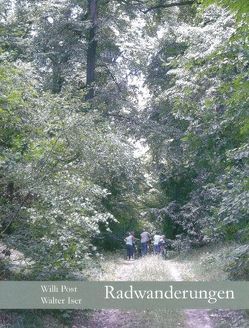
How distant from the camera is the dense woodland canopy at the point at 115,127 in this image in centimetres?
938

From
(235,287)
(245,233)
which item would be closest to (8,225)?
(235,287)

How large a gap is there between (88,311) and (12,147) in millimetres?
3547

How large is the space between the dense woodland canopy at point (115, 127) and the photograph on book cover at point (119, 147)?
43mm

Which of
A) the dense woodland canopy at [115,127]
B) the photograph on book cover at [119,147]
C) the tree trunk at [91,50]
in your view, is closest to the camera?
the photograph on book cover at [119,147]

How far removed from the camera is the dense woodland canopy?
938 cm

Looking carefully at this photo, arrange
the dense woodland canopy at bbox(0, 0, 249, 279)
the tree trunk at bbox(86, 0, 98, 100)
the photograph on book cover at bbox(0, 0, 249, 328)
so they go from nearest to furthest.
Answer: the photograph on book cover at bbox(0, 0, 249, 328) → the dense woodland canopy at bbox(0, 0, 249, 279) → the tree trunk at bbox(86, 0, 98, 100)

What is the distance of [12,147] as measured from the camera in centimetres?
1039

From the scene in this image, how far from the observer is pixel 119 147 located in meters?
17.1

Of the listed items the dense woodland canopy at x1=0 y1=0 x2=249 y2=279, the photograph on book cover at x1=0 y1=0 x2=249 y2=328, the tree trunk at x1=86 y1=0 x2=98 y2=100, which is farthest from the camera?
the tree trunk at x1=86 y1=0 x2=98 y2=100

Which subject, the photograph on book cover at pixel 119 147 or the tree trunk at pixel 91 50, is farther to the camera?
the tree trunk at pixel 91 50

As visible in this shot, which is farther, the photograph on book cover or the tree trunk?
the tree trunk

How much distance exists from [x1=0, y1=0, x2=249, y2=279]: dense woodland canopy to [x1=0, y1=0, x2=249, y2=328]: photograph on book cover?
43 millimetres

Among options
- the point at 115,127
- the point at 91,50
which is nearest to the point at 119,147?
the point at 115,127

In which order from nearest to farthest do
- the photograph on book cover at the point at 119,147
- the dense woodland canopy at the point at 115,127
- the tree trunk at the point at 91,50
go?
the photograph on book cover at the point at 119,147
the dense woodland canopy at the point at 115,127
the tree trunk at the point at 91,50
